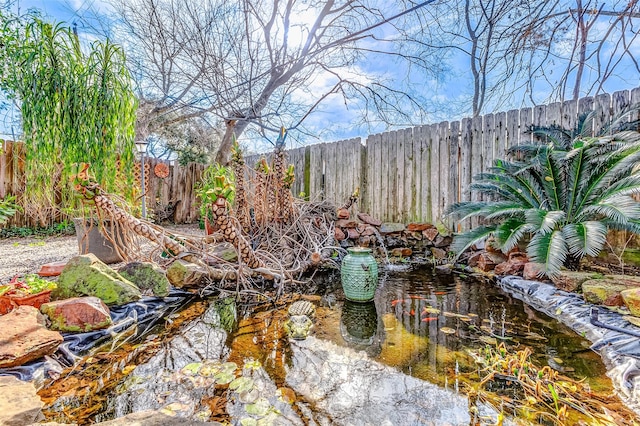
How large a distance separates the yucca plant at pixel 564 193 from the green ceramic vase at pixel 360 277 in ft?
4.77

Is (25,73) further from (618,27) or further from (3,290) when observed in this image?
(618,27)

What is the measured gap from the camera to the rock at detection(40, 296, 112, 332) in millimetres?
1867

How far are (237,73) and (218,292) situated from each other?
2.87 m

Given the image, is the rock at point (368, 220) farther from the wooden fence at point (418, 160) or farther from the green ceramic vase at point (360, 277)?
the green ceramic vase at point (360, 277)

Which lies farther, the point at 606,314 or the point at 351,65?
the point at 351,65

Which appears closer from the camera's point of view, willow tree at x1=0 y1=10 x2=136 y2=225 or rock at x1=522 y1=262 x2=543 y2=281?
willow tree at x1=0 y1=10 x2=136 y2=225

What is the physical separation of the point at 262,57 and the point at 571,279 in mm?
4352

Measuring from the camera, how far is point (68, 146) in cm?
252

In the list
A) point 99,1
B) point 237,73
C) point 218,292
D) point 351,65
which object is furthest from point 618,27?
point 99,1

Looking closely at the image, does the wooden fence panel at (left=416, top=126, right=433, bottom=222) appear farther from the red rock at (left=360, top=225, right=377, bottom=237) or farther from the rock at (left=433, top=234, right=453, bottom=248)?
the red rock at (left=360, top=225, right=377, bottom=237)

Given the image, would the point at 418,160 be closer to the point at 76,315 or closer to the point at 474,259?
the point at 474,259

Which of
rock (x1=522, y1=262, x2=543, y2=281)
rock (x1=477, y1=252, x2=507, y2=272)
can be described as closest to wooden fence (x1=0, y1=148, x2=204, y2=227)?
rock (x1=477, y1=252, x2=507, y2=272)

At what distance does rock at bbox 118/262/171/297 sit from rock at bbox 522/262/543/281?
3.41 meters

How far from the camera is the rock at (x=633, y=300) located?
1958 mm
